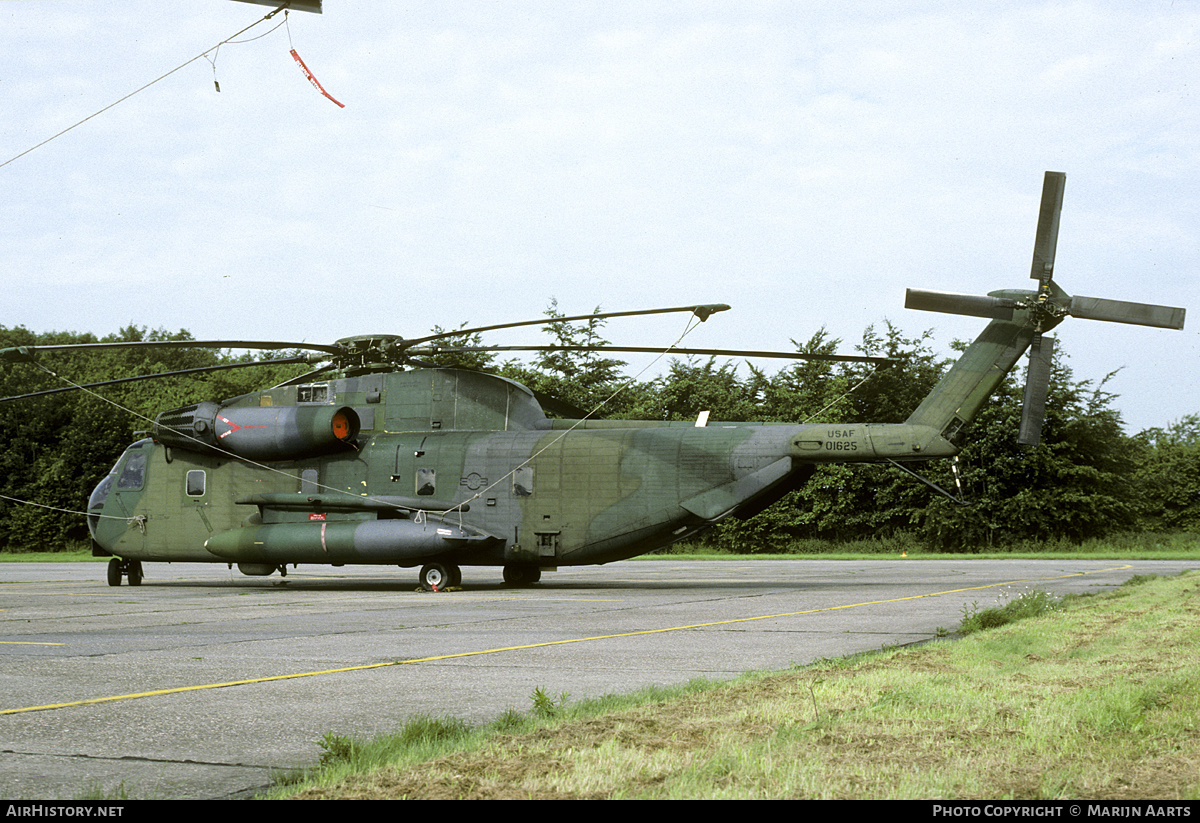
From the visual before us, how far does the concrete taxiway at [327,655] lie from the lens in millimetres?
5250

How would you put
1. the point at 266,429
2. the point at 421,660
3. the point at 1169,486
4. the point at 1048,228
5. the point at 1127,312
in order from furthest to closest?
the point at 1169,486 < the point at 266,429 < the point at 1048,228 < the point at 1127,312 < the point at 421,660

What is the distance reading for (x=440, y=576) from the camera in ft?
65.3

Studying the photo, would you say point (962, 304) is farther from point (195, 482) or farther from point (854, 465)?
point (854, 465)

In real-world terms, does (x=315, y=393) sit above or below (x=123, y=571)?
above

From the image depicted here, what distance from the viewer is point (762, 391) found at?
1908 inches

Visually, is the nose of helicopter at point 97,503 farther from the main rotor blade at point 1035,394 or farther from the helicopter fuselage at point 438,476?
the main rotor blade at point 1035,394

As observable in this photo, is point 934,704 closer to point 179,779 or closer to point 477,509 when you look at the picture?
point 179,779

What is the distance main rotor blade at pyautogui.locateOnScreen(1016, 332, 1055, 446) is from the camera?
17.6 meters

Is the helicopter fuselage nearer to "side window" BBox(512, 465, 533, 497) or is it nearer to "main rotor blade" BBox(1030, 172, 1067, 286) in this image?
"side window" BBox(512, 465, 533, 497)

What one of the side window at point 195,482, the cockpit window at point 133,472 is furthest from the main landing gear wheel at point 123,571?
the side window at point 195,482

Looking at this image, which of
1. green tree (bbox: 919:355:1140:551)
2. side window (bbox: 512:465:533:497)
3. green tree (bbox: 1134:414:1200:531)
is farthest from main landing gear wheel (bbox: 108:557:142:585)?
green tree (bbox: 1134:414:1200:531)

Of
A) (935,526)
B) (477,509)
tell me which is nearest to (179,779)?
(477,509)

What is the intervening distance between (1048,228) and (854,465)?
27.9m

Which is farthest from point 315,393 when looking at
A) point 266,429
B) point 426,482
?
point 426,482
